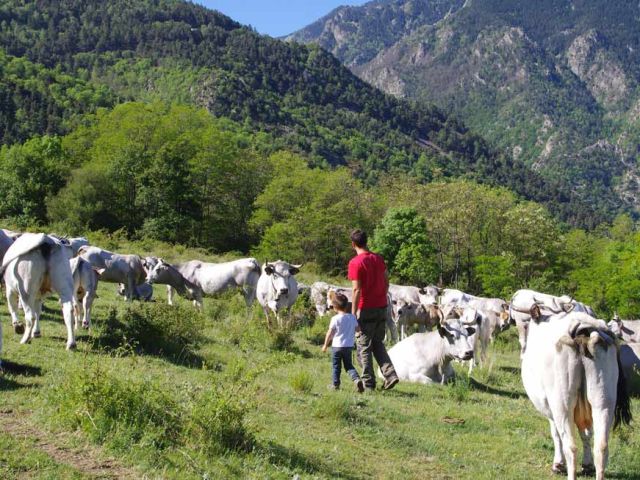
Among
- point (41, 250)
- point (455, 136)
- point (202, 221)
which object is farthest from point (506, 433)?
point (455, 136)

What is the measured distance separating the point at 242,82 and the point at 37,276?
151 meters

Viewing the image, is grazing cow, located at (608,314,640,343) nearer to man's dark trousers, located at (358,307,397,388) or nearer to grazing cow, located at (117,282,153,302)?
man's dark trousers, located at (358,307,397,388)

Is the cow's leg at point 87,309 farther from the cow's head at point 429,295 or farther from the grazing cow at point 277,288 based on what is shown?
the cow's head at point 429,295

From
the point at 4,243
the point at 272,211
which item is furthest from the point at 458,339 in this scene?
the point at 272,211

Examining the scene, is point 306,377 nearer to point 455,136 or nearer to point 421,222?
point 421,222

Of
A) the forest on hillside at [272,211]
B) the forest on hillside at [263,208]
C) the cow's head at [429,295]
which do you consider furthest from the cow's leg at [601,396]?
the forest on hillside at [272,211]

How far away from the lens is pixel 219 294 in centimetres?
1922

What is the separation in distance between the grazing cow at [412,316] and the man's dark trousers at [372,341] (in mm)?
9333

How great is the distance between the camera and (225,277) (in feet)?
63.2

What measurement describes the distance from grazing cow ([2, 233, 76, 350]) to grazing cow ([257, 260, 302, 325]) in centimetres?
516

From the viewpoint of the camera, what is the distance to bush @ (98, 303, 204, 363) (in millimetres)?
10359

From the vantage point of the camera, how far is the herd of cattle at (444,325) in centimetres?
565

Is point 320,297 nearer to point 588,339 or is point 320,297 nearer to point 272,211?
point 588,339

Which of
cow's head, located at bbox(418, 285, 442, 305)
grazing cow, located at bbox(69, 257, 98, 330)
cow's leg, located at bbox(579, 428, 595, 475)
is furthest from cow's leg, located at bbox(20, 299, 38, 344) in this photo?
cow's head, located at bbox(418, 285, 442, 305)
